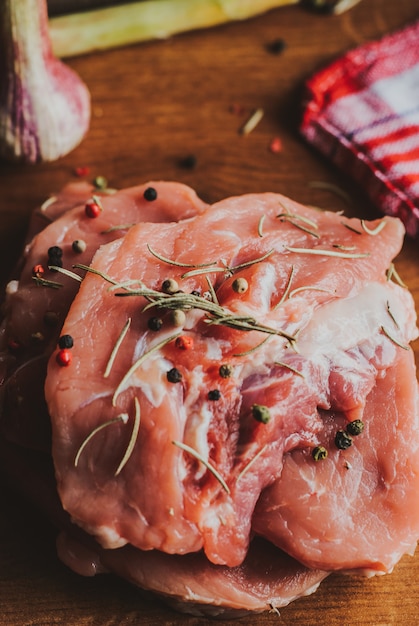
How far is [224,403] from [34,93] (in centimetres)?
146

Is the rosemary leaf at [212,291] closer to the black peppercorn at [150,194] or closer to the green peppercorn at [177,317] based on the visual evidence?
the green peppercorn at [177,317]

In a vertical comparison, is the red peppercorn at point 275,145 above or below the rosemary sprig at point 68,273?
below

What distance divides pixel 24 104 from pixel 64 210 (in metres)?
0.45

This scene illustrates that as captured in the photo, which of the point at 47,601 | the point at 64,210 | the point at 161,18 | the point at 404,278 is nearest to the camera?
the point at 47,601

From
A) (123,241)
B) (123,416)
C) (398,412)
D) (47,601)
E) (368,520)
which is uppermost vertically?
(123,241)

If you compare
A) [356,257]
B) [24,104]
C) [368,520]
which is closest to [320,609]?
[368,520]

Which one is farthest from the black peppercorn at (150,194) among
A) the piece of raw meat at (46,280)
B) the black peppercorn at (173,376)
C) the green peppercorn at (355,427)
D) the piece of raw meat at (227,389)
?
the green peppercorn at (355,427)

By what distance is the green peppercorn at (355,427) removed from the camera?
7.66 ft

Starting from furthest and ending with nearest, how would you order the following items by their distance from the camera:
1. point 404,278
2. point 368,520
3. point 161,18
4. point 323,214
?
point 161,18, point 404,278, point 323,214, point 368,520

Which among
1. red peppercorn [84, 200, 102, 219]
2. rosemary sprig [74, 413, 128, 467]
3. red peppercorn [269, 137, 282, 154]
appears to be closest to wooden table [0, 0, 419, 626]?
red peppercorn [269, 137, 282, 154]

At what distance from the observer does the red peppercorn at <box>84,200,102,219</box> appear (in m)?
2.66

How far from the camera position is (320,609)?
2496mm

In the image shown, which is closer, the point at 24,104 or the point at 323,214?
the point at 323,214

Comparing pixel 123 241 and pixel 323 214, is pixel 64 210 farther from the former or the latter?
pixel 323 214
